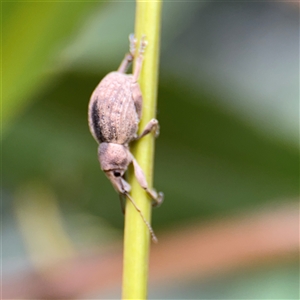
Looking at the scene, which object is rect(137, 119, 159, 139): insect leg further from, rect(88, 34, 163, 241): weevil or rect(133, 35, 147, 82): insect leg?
rect(88, 34, 163, 241): weevil

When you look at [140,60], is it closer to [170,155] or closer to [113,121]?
[113,121]

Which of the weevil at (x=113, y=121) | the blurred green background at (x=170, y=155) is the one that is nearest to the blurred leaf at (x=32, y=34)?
the weevil at (x=113, y=121)

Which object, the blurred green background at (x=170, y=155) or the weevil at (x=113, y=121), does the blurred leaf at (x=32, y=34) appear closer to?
the weevil at (x=113, y=121)

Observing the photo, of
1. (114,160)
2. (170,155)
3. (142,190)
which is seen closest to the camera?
(142,190)

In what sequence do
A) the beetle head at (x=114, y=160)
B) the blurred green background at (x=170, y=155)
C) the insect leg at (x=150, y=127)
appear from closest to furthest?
the insect leg at (x=150, y=127), the beetle head at (x=114, y=160), the blurred green background at (x=170, y=155)

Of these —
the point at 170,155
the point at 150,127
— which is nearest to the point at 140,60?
the point at 150,127

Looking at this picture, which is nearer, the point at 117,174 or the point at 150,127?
the point at 150,127
